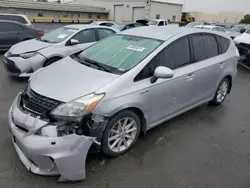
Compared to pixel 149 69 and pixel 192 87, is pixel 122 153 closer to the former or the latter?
pixel 149 69

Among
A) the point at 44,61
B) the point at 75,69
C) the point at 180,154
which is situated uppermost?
the point at 75,69

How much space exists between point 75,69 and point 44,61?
9.46ft

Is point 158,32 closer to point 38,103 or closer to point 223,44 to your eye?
point 223,44

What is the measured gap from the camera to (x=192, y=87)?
347cm

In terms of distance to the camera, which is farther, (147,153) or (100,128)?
(147,153)

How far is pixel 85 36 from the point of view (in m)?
6.37

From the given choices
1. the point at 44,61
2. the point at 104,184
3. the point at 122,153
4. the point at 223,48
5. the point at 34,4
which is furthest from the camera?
the point at 34,4

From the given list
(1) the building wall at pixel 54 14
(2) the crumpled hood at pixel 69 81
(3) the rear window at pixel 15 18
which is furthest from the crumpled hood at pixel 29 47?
(1) the building wall at pixel 54 14

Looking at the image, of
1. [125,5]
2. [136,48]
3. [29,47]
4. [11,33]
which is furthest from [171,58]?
[125,5]

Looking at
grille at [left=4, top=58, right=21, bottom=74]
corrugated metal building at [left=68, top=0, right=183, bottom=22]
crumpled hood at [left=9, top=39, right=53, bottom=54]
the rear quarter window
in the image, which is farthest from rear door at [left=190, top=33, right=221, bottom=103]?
corrugated metal building at [left=68, top=0, right=183, bottom=22]

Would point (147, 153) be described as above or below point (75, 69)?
below

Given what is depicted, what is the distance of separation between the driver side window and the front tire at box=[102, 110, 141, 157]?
4176 mm

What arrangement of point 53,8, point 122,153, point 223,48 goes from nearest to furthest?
point 122,153
point 223,48
point 53,8

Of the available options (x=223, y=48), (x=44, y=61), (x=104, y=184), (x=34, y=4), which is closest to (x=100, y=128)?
(x=104, y=184)
